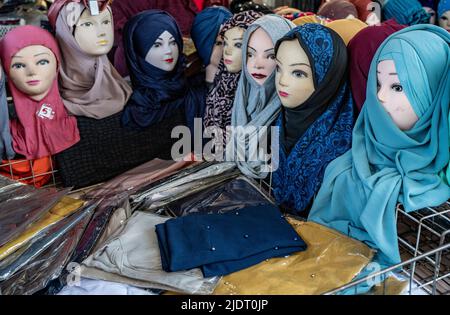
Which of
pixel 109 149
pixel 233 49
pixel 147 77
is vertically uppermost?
pixel 233 49

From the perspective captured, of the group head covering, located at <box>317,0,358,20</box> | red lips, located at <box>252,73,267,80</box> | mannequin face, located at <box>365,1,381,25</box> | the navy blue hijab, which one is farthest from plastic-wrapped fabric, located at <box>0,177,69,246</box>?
mannequin face, located at <box>365,1,381,25</box>

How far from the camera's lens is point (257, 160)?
176 cm

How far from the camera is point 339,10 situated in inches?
96.1

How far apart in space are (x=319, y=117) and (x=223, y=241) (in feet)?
1.70

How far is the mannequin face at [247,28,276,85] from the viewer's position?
66.7 inches

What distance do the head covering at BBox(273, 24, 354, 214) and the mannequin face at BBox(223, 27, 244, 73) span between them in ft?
1.03

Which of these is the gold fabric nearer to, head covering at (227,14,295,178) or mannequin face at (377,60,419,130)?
head covering at (227,14,295,178)

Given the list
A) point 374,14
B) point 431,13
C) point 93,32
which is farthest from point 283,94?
point 431,13

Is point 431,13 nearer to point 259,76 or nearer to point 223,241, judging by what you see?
point 259,76

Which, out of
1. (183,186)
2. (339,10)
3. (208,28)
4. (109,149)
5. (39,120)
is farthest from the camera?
(339,10)
